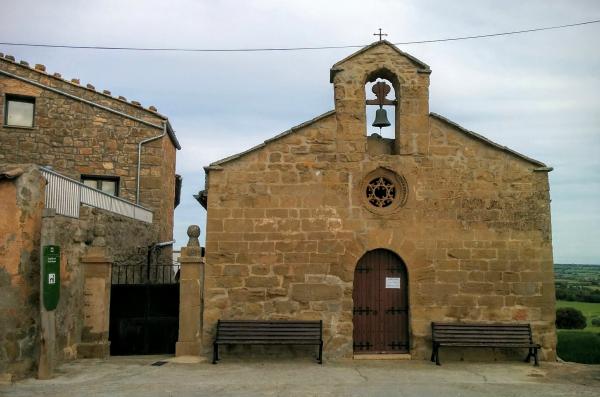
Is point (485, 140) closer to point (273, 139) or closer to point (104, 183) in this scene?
point (273, 139)

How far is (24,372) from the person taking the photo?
7801 mm

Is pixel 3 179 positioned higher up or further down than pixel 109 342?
higher up

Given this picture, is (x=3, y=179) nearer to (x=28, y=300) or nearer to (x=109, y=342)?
(x=28, y=300)

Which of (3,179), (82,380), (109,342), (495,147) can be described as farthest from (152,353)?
(495,147)

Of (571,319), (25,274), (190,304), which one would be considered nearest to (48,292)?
(25,274)

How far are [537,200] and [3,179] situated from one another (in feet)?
30.8

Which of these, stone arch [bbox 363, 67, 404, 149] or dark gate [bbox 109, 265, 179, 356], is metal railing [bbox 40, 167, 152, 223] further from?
stone arch [bbox 363, 67, 404, 149]

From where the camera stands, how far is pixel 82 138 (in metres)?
15.1

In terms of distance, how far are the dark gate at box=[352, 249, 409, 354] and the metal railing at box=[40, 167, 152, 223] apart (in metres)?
5.39

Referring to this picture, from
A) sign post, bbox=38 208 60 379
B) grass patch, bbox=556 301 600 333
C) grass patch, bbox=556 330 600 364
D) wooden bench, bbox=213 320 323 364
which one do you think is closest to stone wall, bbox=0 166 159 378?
sign post, bbox=38 208 60 379

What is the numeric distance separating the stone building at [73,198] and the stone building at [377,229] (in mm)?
2358

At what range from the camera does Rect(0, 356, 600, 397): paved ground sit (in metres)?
7.34

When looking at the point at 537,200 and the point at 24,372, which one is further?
the point at 537,200

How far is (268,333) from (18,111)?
34.0 ft
